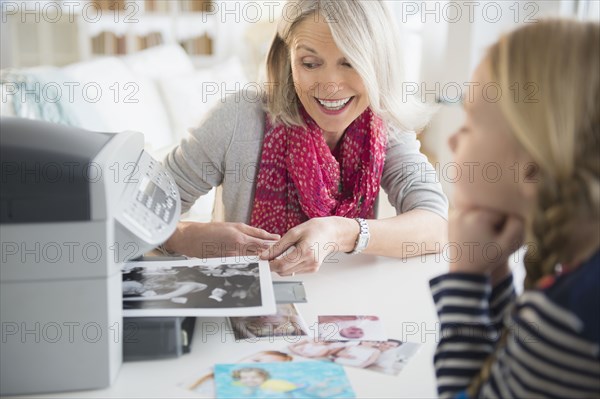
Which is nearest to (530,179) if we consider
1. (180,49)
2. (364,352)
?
(364,352)

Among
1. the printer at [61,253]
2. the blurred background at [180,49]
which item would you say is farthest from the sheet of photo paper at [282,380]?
the blurred background at [180,49]

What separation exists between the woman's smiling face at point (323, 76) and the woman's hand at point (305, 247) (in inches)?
14.4

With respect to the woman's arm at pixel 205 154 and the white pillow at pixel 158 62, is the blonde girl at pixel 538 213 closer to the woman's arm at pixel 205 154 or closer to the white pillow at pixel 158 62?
the woman's arm at pixel 205 154

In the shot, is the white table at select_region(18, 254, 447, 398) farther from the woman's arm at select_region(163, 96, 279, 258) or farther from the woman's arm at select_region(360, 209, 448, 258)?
the woman's arm at select_region(163, 96, 279, 258)

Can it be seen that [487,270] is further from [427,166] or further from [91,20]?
[91,20]

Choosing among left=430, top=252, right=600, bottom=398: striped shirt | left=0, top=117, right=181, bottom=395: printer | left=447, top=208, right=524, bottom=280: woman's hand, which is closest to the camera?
left=430, top=252, right=600, bottom=398: striped shirt

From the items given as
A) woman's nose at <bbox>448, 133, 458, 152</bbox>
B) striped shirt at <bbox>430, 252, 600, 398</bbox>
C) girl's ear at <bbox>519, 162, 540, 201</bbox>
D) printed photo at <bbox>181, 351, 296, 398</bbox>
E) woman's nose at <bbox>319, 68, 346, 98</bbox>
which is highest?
woman's nose at <bbox>319, 68, 346, 98</bbox>

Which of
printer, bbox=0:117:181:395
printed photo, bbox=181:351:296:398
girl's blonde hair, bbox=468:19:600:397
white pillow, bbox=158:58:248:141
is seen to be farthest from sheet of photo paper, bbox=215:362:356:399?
white pillow, bbox=158:58:248:141

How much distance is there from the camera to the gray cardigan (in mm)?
1708

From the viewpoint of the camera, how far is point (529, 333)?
665 mm

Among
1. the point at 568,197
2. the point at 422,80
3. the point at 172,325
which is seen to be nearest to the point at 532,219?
the point at 568,197

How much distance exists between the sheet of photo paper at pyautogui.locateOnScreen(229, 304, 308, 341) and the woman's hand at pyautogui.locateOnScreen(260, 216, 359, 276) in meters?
0.15

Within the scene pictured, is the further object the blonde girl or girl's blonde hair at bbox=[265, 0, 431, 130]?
girl's blonde hair at bbox=[265, 0, 431, 130]

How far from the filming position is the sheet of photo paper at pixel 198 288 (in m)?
1.03
